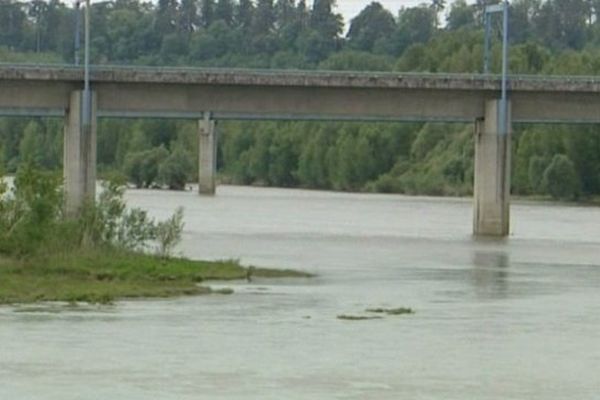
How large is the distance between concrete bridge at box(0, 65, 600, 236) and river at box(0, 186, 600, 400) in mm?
13976

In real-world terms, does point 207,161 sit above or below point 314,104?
below

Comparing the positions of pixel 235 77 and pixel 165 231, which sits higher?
pixel 235 77

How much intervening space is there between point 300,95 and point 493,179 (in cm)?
921

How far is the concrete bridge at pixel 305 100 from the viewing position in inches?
3526

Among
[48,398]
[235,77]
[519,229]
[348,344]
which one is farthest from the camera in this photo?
[519,229]

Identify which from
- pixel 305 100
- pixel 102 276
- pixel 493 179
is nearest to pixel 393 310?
pixel 102 276

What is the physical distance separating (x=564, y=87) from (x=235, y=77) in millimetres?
14520

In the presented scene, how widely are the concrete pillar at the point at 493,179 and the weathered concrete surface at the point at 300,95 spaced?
1.33m

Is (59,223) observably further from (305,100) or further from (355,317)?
(305,100)

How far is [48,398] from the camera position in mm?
34562

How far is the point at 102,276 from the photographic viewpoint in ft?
185

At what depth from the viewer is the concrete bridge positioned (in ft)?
294

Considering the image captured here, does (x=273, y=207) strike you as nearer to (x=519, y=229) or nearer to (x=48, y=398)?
(x=519, y=229)

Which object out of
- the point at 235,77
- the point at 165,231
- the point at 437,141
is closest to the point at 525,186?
the point at 437,141
